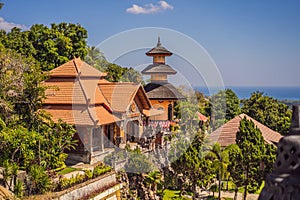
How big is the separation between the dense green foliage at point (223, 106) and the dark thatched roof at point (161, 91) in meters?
6.63

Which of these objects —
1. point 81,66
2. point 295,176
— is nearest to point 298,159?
point 295,176

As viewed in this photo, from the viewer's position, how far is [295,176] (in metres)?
3.58

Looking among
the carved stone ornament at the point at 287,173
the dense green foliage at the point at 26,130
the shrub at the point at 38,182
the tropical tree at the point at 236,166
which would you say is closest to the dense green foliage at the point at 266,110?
the tropical tree at the point at 236,166

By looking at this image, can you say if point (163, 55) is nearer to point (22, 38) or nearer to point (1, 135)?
point (22, 38)

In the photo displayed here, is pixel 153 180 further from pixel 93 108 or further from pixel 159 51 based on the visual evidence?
pixel 159 51

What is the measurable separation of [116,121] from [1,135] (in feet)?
23.0

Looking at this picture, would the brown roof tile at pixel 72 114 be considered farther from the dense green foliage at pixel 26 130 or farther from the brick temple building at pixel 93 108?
the dense green foliage at pixel 26 130

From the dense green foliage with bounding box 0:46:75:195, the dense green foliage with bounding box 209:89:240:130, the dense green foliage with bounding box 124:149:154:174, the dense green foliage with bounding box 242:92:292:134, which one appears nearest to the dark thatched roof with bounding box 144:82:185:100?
the dense green foliage with bounding box 209:89:240:130

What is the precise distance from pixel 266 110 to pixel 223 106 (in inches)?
171

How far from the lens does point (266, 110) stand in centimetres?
3180

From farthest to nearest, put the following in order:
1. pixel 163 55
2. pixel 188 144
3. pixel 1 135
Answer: pixel 163 55 < pixel 188 144 < pixel 1 135

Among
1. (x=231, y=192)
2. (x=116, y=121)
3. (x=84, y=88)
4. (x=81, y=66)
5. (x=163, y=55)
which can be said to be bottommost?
(x=231, y=192)

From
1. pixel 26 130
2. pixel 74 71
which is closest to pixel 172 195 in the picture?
pixel 74 71

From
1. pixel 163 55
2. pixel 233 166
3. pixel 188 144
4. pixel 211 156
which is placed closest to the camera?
pixel 233 166
